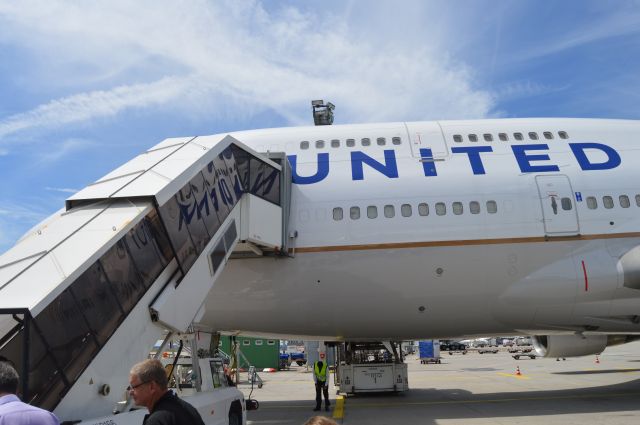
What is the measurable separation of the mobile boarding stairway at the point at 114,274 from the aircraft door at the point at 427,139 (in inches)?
192

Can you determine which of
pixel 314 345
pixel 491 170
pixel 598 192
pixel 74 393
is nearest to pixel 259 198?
pixel 491 170

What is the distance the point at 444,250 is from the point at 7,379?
925cm

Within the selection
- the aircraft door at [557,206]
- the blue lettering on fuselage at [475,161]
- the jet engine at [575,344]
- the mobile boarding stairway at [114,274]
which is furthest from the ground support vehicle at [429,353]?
the mobile boarding stairway at [114,274]

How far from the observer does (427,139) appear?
12477mm

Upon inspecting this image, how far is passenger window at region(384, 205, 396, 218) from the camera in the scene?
11.3 metres

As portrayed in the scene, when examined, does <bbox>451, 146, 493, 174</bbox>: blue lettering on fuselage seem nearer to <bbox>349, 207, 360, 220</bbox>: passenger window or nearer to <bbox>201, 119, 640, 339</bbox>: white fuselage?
<bbox>201, 119, 640, 339</bbox>: white fuselage

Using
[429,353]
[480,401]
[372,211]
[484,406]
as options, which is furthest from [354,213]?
[429,353]

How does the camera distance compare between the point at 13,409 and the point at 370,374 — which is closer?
the point at 13,409

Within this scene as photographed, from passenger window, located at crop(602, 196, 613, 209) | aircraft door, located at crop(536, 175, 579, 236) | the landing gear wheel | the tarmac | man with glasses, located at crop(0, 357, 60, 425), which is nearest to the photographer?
man with glasses, located at crop(0, 357, 60, 425)

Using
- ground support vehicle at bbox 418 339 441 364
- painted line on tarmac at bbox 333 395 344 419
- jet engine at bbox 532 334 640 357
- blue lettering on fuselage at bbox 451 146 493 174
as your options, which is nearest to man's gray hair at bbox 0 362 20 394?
painted line on tarmac at bbox 333 395 344 419

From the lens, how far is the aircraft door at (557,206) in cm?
1128

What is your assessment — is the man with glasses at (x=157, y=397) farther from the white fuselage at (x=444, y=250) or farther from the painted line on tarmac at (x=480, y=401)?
the painted line on tarmac at (x=480, y=401)

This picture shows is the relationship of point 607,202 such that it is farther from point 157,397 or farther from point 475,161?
point 157,397

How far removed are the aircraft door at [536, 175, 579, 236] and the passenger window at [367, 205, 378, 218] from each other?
3.41 meters
